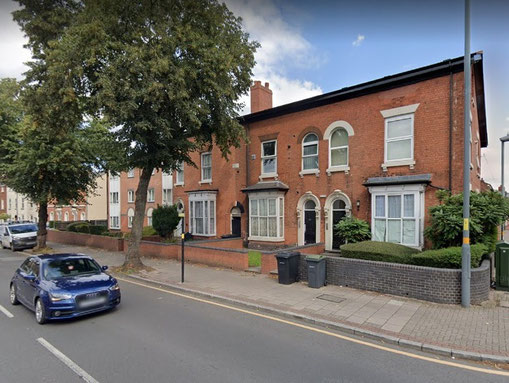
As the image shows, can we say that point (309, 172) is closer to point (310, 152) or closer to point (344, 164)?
point (310, 152)

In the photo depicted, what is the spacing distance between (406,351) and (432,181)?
9087 millimetres

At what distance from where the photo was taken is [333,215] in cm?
1553

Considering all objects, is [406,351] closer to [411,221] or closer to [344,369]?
[344,369]

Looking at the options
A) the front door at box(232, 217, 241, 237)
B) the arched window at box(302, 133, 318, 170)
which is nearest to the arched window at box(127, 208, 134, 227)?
the front door at box(232, 217, 241, 237)

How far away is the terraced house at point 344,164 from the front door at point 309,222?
0.06 metres

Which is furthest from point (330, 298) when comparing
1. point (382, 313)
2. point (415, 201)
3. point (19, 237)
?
point (19, 237)

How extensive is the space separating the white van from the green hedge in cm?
2217

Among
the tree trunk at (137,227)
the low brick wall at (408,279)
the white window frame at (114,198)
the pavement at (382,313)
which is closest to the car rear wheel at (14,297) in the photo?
the pavement at (382,313)

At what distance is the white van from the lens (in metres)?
20.8

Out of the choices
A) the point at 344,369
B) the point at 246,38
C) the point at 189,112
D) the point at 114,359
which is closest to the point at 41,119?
the point at 189,112

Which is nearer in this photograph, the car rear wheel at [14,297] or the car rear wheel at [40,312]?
the car rear wheel at [40,312]

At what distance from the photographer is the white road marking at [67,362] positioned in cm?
439

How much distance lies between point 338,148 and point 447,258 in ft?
27.5

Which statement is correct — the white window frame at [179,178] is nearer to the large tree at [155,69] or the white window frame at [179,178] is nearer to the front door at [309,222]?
the large tree at [155,69]
